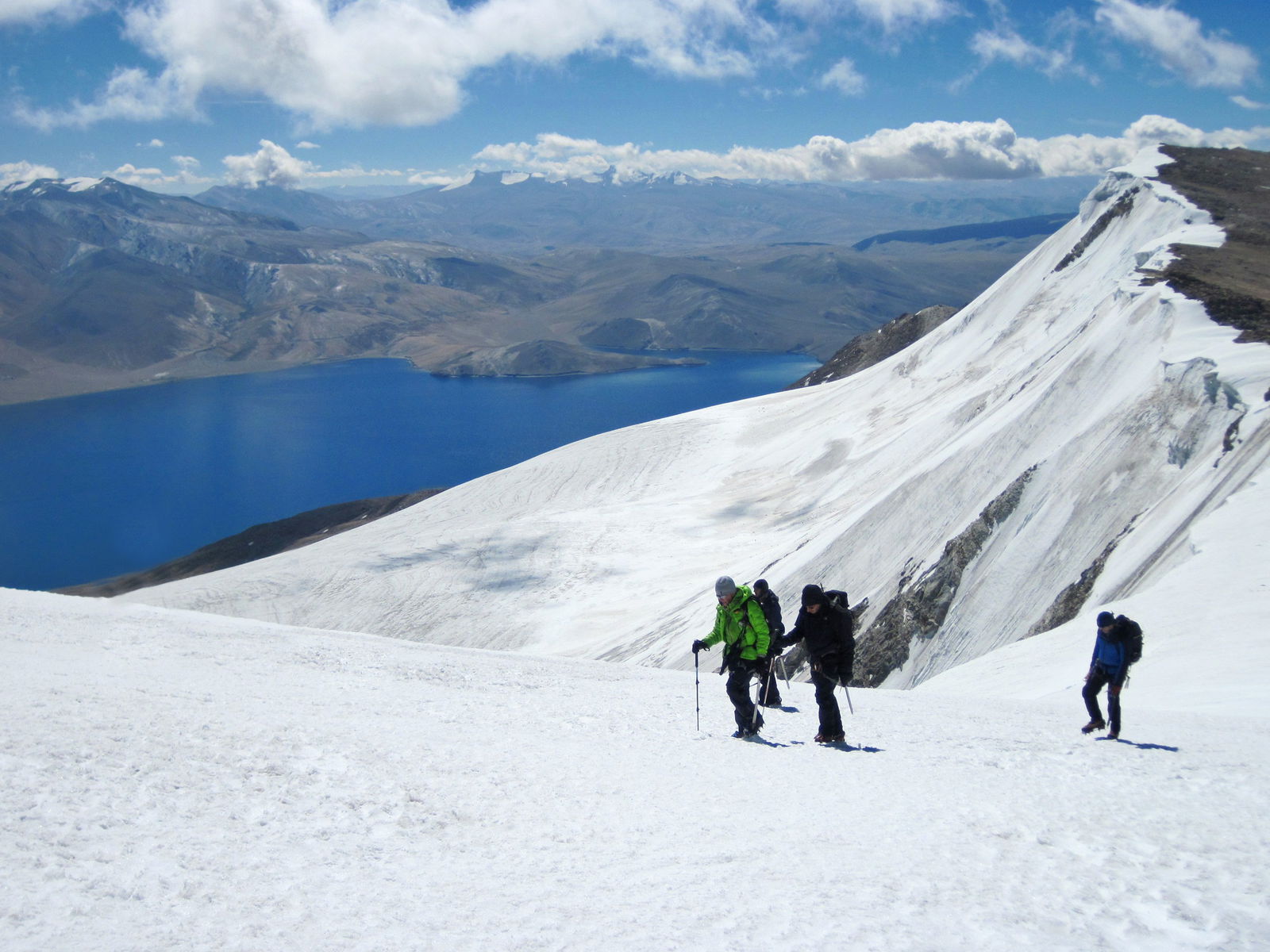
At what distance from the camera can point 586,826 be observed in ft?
22.9

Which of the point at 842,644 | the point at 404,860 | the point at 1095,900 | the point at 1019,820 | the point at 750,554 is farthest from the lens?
the point at 750,554

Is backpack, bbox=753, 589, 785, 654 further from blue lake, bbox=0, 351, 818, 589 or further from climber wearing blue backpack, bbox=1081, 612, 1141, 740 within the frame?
blue lake, bbox=0, 351, 818, 589

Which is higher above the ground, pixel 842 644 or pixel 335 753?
pixel 842 644

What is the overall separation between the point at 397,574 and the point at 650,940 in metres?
43.6

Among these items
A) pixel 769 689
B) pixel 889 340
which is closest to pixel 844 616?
pixel 769 689

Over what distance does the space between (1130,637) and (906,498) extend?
21.9 meters

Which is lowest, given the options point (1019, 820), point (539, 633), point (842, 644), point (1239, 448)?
point (539, 633)

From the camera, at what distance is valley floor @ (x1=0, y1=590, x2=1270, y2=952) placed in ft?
17.2

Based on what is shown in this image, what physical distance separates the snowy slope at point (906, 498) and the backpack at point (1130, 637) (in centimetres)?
545

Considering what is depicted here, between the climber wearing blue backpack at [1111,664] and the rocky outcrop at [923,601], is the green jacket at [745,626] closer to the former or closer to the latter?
the climber wearing blue backpack at [1111,664]

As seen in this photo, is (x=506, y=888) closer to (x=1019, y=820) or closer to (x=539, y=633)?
(x=1019, y=820)

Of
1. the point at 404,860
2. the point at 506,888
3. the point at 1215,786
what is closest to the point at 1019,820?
the point at 1215,786

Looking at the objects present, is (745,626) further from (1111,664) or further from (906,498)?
(906,498)

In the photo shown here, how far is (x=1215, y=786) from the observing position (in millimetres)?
7801
